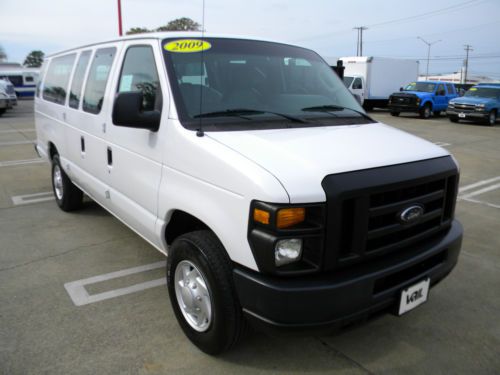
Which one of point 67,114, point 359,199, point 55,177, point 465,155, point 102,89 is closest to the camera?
point 359,199

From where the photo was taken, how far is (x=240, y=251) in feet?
7.71

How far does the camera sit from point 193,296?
2.84 m

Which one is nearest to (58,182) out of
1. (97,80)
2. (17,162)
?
(97,80)

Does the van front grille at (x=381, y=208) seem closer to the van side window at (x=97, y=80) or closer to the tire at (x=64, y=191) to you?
the van side window at (x=97, y=80)

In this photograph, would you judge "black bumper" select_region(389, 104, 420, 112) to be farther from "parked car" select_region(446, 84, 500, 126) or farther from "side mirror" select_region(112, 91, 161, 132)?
"side mirror" select_region(112, 91, 161, 132)

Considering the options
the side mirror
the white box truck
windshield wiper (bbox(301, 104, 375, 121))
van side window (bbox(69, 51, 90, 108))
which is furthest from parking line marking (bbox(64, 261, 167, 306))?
the white box truck

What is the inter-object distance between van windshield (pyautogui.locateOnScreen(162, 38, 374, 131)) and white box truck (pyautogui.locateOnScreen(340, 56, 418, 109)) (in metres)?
21.4

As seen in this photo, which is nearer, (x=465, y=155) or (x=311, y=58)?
(x=311, y=58)

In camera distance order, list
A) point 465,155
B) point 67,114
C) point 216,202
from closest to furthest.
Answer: point 216,202 < point 67,114 < point 465,155

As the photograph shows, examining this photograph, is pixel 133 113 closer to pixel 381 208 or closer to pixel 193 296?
pixel 193 296

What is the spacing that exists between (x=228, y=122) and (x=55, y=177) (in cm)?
385

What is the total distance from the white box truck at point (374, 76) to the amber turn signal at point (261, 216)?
2307cm

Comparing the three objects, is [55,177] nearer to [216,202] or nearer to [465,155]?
[216,202]

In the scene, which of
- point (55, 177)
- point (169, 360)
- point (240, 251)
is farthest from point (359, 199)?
point (55, 177)
